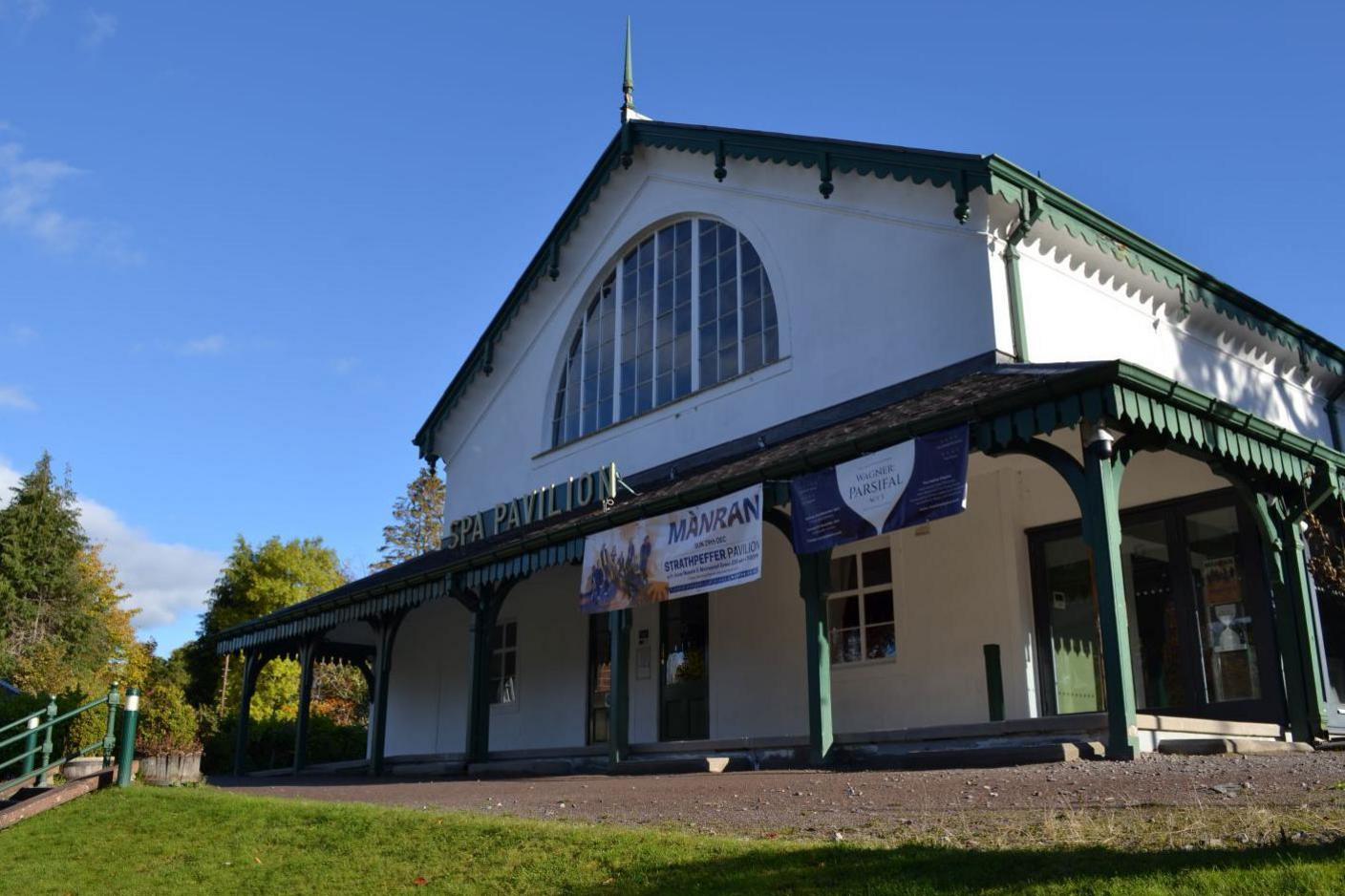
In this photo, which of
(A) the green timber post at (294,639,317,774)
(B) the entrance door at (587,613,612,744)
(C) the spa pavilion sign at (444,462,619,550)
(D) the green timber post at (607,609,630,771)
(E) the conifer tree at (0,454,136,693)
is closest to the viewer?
(D) the green timber post at (607,609,630,771)

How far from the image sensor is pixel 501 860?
7199 millimetres

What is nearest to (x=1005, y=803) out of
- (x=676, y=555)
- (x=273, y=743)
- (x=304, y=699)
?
(x=676, y=555)

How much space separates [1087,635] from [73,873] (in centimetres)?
1008

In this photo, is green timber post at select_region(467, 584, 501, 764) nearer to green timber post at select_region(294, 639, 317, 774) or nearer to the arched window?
the arched window

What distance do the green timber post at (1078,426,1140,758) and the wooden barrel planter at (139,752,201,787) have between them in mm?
12702

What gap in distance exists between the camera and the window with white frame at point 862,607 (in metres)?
13.7

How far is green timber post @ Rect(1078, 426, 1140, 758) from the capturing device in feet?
27.9

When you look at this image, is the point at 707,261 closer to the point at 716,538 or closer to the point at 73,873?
the point at 716,538

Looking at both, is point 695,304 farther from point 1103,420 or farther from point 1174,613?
point 1103,420

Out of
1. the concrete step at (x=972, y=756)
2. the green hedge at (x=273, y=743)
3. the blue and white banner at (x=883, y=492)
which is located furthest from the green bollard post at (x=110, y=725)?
the concrete step at (x=972, y=756)

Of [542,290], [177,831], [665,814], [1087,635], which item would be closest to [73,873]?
[177,831]

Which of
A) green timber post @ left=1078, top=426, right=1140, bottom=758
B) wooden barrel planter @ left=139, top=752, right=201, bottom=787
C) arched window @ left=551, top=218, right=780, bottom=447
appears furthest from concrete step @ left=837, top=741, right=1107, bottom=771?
wooden barrel planter @ left=139, top=752, right=201, bottom=787

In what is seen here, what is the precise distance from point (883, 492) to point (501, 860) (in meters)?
4.70

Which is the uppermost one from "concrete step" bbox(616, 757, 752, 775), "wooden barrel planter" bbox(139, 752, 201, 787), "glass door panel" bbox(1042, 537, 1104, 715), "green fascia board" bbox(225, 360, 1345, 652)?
"green fascia board" bbox(225, 360, 1345, 652)
